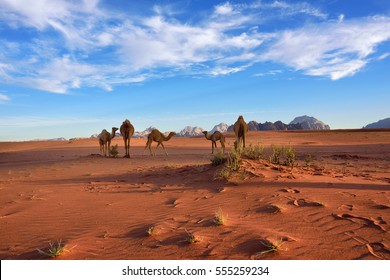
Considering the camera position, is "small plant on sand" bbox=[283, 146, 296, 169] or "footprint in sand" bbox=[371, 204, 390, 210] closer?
"footprint in sand" bbox=[371, 204, 390, 210]

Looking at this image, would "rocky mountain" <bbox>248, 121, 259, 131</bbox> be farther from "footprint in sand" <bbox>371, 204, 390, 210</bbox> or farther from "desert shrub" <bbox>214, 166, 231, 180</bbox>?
"footprint in sand" <bbox>371, 204, 390, 210</bbox>

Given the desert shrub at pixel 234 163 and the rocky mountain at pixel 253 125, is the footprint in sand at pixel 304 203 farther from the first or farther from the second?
the rocky mountain at pixel 253 125

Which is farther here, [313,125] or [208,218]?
[313,125]

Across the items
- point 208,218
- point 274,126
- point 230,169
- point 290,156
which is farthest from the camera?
point 274,126

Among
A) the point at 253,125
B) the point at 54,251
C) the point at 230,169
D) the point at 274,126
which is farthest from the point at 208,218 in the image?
the point at 274,126

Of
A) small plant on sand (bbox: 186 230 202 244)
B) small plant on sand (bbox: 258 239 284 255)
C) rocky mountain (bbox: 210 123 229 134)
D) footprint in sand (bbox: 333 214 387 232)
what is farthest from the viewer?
rocky mountain (bbox: 210 123 229 134)

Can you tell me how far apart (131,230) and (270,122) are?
87.3 m

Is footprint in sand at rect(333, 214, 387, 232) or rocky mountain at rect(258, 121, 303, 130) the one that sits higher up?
rocky mountain at rect(258, 121, 303, 130)

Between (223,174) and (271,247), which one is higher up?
(223,174)

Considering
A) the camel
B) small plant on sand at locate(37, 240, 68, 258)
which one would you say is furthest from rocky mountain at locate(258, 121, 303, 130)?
small plant on sand at locate(37, 240, 68, 258)

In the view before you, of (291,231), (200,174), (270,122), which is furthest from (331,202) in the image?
(270,122)

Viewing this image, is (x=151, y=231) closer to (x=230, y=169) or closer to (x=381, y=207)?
(x=381, y=207)

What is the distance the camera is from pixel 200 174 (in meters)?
8.47

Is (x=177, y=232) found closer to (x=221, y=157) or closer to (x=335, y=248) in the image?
(x=335, y=248)
